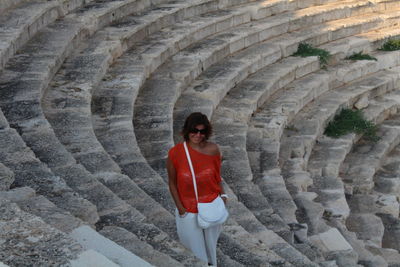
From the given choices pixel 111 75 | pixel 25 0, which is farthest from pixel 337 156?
pixel 25 0

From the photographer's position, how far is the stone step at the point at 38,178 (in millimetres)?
5211

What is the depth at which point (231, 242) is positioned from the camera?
5.96 m

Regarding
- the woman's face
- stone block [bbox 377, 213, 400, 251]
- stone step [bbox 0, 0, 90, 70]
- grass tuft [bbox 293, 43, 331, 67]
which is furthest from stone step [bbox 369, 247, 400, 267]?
grass tuft [bbox 293, 43, 331, 67]

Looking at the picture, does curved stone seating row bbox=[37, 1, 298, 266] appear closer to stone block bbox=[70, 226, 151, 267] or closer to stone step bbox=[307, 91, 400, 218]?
stone block bbox=[70, 226, 151, 267]

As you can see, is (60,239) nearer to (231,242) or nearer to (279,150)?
(231,242)

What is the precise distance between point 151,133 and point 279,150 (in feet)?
8.40

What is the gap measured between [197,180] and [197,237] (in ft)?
1.34

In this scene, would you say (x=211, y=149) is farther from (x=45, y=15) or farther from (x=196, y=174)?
(x=45, y=15)

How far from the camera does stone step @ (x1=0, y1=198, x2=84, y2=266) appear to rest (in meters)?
3.89

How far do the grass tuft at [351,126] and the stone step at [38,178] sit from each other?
626cm

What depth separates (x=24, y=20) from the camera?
8.91 m

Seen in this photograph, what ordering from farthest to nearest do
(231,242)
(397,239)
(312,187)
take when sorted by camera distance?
(312,187), (397,239), (231,242)

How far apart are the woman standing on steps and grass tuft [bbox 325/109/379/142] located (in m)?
6.42

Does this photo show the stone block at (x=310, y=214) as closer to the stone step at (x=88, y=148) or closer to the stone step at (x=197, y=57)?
the stone step at (x=197, y=57)
